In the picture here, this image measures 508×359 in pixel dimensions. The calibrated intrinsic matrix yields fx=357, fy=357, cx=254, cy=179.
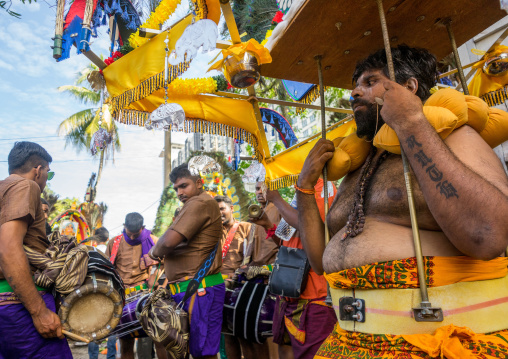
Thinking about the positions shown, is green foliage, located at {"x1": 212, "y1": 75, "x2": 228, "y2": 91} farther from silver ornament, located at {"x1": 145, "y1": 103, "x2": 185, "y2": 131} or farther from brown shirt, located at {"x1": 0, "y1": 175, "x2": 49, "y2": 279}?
brown shirt, located at {"x1": 0, "y1": 175, "x2": 49, "y2": 279}

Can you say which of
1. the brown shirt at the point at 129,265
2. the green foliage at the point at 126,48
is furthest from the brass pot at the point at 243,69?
the brown shirt at the point at 129,265

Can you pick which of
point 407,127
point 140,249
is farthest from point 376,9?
point 140,249

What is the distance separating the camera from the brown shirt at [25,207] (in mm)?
2801

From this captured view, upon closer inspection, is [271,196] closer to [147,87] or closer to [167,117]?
[167,117]

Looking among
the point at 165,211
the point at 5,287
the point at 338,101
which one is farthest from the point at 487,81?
the point at 165,211

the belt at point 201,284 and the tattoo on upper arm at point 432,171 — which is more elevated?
the tattoo on upper arm at point 432,171

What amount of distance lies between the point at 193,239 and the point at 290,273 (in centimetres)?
121

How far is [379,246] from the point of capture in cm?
157

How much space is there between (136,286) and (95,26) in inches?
208

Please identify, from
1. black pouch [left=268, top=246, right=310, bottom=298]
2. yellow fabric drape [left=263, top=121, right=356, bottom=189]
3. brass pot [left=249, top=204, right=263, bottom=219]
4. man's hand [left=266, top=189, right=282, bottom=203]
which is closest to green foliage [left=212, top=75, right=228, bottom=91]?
yellow fabric drape [left=263, top=121, right=356, bottom=189]

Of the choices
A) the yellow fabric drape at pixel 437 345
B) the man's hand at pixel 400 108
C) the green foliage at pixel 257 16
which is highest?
the green foliage at pixel 257 16

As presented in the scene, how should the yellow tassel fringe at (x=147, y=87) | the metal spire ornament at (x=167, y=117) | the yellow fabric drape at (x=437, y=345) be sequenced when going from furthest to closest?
1. the metal spire ornament at (x=167, y=117)
2. the yellow tassel fringe at (x=147, y=87)
3. the yellow fabric drape at (x=437, y=345)

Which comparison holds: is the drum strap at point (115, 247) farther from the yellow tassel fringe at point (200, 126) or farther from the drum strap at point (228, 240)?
the yellow tassel fringe at point (200, 126)

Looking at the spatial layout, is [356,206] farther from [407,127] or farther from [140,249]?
[140,249]
